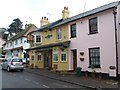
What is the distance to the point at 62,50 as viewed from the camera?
26.0 meters

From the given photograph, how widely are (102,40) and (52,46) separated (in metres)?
8.50

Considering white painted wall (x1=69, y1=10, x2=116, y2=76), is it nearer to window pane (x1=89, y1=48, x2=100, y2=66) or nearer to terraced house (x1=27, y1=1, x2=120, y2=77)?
terraced house (x1=27, y1=1, x2=120, y2=77)

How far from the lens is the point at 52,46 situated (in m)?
26.5

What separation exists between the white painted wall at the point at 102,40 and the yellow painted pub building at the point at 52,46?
9.59 feet

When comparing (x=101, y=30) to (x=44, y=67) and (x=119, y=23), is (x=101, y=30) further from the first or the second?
(x=44, y=67)

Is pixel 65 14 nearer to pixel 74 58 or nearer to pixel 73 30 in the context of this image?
pixel 73 30

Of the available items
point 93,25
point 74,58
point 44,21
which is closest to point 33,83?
point 93,25

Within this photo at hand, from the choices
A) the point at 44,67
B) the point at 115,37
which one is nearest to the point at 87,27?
the point at 115,37

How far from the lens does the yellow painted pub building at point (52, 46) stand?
25531mm

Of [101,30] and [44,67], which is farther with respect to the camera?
[44,67]

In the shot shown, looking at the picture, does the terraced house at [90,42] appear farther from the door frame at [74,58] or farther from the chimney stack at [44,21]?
the chimney stack at [44,21]

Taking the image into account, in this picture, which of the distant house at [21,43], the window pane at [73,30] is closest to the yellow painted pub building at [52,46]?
the window pane at [73,30]

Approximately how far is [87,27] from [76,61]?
4.13 metres

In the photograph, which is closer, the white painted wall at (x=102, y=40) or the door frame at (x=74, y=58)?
the white painted wall at (x=102, y=40)
